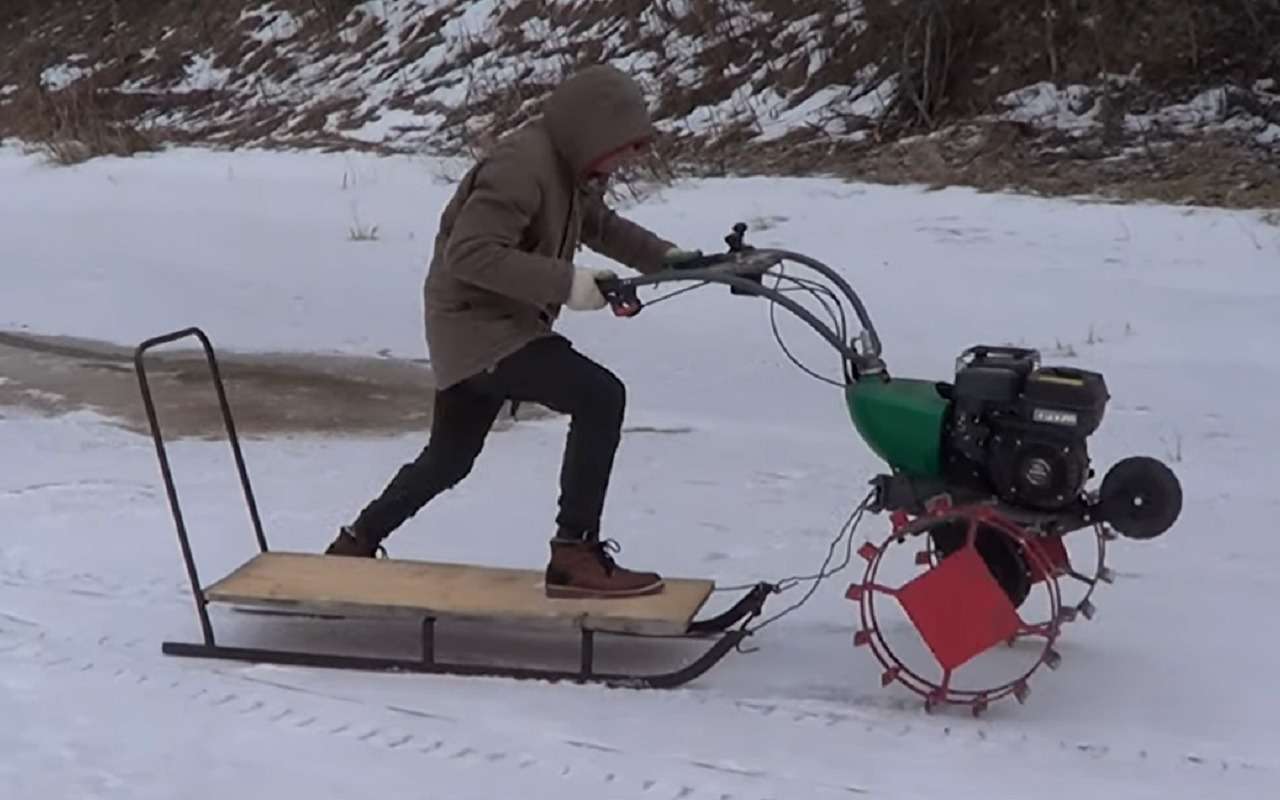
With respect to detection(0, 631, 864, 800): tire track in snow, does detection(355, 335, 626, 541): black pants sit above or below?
above

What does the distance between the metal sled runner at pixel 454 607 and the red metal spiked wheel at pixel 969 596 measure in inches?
18.8

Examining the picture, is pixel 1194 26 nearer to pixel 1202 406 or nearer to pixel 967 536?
pixel 1202 406

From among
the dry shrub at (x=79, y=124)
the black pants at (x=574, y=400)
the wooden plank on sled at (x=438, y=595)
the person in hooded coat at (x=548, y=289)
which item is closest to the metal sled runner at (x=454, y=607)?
the wooden plank on sled at (x=438, y=595)

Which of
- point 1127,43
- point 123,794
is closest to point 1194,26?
point 1127,43

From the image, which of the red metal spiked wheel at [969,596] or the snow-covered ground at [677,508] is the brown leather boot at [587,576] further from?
the red metal spiked wheel at [969,596]

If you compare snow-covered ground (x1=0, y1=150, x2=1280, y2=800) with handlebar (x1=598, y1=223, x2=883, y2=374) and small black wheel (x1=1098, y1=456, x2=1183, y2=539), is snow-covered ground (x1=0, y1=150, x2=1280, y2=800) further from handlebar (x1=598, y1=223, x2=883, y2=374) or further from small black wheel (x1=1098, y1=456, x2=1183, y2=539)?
handlebar (x1=598, y1=223, x2=883, y2=374)

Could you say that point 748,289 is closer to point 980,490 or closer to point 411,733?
point 980,490

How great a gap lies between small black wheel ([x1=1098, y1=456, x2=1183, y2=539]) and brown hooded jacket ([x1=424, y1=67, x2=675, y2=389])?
4.58 ft

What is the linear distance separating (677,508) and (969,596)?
7.38 feet

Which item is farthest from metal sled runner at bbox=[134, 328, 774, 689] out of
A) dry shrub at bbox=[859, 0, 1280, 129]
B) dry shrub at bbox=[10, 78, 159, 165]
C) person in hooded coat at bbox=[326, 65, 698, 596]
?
dry shrub at bbox=[10, 78, 159, 165]

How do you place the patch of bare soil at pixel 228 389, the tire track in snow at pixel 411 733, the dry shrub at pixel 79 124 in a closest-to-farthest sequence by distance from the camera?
the tire track in snow at pixel 411 733, the patch of bare soil at pixel 228 389, the dry shrub at pixel 79 124

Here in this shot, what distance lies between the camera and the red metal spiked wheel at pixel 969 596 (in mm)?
4410

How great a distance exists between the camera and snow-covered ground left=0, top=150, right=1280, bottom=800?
167 inches

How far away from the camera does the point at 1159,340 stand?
8336mm
